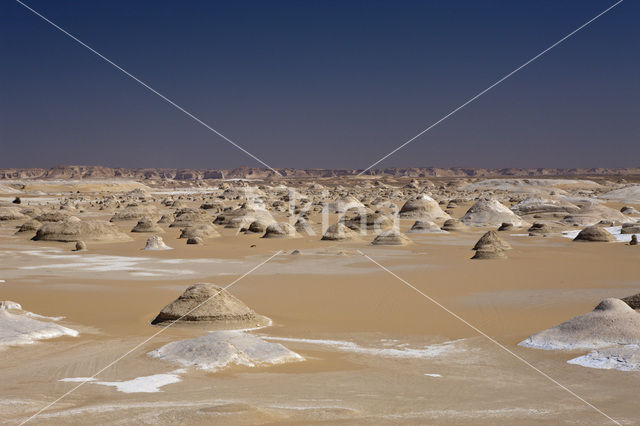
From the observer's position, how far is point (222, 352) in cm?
848

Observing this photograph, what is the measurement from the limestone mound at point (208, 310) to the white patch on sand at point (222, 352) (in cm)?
205

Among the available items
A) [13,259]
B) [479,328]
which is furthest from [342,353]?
[13,259]

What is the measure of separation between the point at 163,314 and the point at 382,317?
4000 mm

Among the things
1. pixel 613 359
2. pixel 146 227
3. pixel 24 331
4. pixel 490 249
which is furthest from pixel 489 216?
pixel 24 331

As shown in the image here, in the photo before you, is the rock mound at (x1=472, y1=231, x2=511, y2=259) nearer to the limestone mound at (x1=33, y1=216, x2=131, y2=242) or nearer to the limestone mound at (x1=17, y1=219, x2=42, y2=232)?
the limestone mound at (x1=33, y1=216, x2=131, y2=242)

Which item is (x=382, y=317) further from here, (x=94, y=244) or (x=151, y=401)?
(x=94, y=244)

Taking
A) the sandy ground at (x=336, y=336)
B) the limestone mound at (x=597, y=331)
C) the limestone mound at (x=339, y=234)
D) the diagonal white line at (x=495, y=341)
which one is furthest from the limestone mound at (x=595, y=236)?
the limestone mound at (x=597, y=331)

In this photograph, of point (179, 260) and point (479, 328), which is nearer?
point (479, 328)

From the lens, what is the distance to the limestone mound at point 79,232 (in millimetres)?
26234

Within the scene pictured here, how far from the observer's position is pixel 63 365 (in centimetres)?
843

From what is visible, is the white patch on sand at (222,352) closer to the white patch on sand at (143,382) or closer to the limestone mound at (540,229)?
the white patch on sand at (143,382)

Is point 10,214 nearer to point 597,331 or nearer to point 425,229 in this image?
point 425,229

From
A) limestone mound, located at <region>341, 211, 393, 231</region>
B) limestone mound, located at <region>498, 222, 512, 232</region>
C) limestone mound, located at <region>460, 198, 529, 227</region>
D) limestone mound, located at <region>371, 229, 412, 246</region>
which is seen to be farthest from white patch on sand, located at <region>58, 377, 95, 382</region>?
limestone mound, located at <region>460, 198, 529, 227</region>

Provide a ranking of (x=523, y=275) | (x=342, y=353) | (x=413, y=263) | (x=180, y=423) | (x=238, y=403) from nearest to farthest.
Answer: (x=180, y=423), (x=238, y=403), (x=342, y=353), (x=523, y=275), (x=413, y=263)
